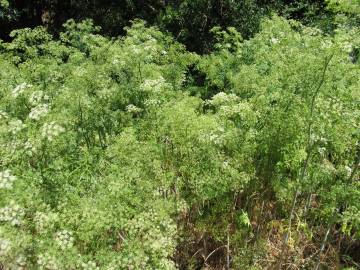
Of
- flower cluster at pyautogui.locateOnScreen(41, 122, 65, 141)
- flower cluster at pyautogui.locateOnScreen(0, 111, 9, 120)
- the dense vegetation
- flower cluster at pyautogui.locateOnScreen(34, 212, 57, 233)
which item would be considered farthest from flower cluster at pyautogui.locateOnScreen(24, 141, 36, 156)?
flower cluster at pyautogui.locateOnScreen(34, 212, 57, 233)

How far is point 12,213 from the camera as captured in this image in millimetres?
3473

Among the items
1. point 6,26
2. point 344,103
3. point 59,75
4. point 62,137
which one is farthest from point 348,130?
point 6,26

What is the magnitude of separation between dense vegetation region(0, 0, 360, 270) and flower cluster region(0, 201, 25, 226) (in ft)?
0.04

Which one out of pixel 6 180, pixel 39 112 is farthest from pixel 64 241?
pixel 39 112

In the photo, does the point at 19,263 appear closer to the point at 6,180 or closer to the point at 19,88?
the point at 6,180

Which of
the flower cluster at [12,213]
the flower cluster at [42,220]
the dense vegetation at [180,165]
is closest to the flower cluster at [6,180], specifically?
the dense vegetation at [180,165]

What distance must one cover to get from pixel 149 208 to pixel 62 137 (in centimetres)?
162

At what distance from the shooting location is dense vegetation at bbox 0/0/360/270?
393cm

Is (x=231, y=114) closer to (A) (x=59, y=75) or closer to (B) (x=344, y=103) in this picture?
(B) (x=344, y=103)

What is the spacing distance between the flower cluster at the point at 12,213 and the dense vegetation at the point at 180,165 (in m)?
0.01

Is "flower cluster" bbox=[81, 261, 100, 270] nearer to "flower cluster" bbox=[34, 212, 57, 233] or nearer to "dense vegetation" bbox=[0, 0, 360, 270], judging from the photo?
"dense vegetation" bbox=[0, 0, 360, 270]

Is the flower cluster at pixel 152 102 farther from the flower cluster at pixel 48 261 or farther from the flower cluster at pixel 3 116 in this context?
the flower cluster at pixel 48 261

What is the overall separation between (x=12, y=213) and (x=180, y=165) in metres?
2.44

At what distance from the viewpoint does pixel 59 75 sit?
7387 millimetres
